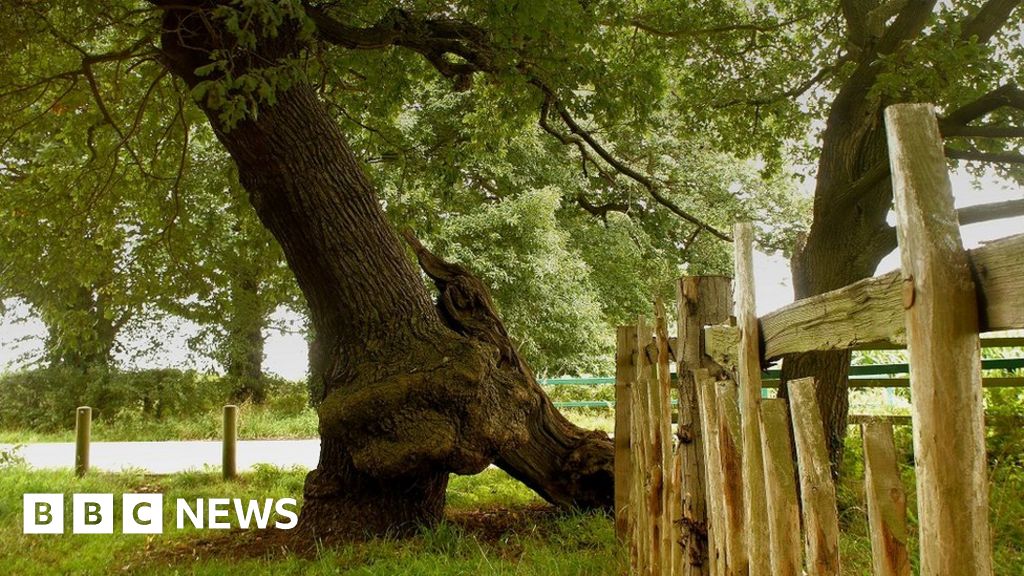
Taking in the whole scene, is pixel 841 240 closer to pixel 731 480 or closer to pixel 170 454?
pixel 731 480

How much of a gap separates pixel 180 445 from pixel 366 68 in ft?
28.7

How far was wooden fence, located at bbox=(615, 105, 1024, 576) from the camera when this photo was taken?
1520 mm

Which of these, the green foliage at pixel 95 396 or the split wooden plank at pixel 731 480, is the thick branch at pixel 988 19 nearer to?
the split wooden plank at pixel 731 480

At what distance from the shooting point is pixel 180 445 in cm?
1386

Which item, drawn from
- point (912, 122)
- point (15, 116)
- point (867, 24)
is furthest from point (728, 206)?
point (912, 122)

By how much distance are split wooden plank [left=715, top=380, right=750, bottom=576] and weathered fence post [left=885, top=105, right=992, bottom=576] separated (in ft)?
3.81

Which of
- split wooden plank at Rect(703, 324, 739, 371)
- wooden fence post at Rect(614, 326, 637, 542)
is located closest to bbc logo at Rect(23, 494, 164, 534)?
wooden fence post at Rect(614, 326, 637, 542)

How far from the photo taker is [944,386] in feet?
5.02

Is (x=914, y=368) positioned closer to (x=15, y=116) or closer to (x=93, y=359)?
(x=15, y=116)

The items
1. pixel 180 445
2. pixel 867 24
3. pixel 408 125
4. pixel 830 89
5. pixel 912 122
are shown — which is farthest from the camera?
pixel 408 125

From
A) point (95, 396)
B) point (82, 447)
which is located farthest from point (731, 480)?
point (95, 396)

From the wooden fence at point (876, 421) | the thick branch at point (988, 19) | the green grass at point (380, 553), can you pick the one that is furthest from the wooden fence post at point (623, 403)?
the thick branch at point (988, 19)

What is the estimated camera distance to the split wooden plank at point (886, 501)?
1.79 m

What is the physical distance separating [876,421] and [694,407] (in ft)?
5.99
